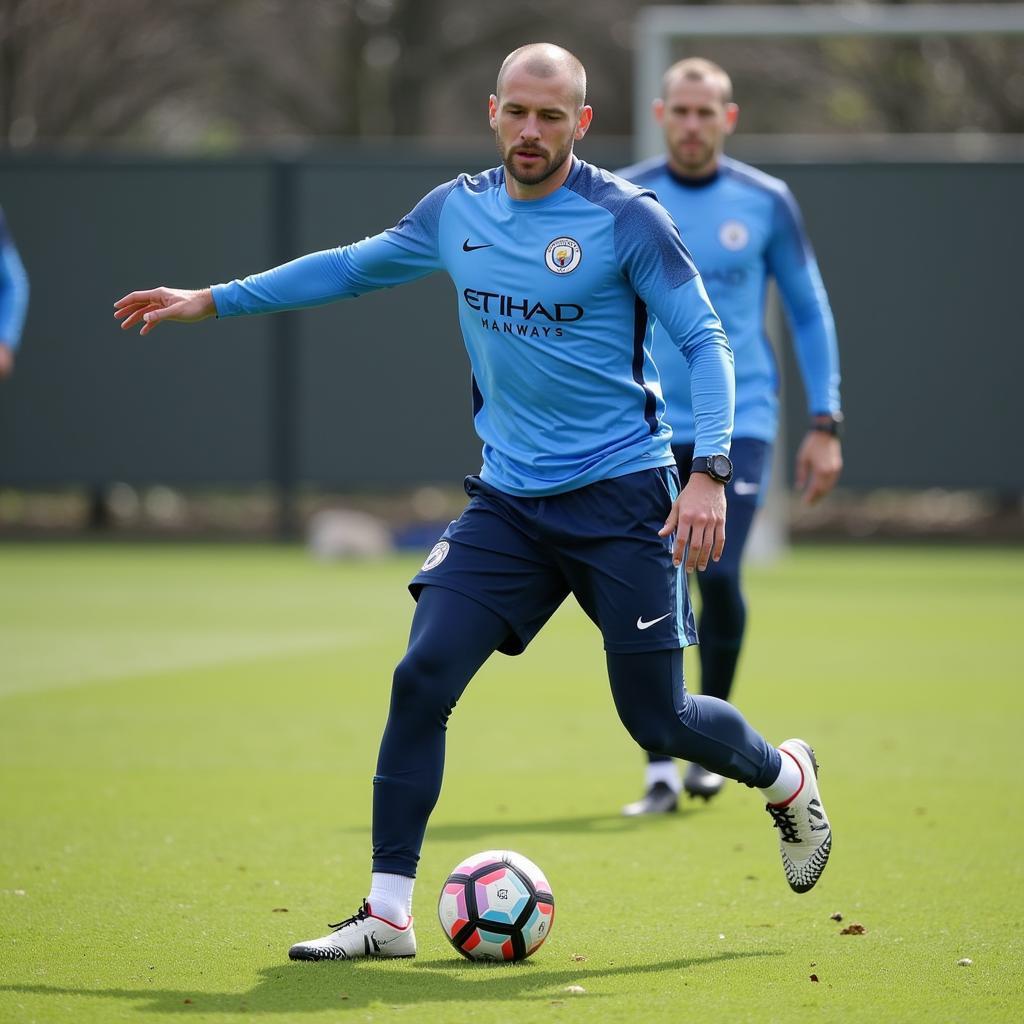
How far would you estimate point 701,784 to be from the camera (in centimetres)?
736

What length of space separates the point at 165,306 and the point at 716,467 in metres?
1.60

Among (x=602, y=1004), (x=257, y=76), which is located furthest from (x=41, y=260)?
(x=602, y=1004)

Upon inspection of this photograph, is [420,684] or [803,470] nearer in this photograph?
[420,684]

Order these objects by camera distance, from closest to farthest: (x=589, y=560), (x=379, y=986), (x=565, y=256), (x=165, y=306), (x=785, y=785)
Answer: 1. (x=379, y=986)
2. (x=565, y=256)
3. (x=589, y=560)
4. (x=165, y=306)
5. (x=785, y=785)

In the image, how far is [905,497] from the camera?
2412 centimetres

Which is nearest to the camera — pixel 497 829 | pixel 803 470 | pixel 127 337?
pixel 497 829

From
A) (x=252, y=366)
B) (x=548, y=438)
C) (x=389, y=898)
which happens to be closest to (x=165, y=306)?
(x=548, y=438)

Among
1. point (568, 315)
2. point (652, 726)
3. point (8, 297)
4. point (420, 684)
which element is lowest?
point (652, 726)

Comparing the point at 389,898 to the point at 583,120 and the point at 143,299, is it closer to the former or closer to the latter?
the point at 143,299

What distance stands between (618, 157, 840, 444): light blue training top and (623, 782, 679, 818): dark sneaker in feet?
4.38

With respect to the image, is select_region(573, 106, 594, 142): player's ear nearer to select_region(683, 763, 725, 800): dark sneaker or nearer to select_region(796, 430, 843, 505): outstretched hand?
select_region(796, 430, 843, 505): outstretched hand

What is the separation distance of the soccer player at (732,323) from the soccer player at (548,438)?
1.94 m

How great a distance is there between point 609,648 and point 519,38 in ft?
84.7

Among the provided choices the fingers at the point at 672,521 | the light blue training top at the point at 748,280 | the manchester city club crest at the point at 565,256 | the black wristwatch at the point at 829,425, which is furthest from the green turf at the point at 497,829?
the manchester city club crest at the point at 565,256
